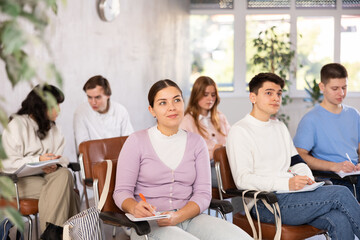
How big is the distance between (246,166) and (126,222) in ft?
2.93

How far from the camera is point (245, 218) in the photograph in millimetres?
2914

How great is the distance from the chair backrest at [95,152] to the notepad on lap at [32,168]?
0.88 feet

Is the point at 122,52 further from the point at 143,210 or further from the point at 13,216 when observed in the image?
the point at 13,216

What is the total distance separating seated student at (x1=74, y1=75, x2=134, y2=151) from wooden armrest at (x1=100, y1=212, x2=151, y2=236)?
221 cm

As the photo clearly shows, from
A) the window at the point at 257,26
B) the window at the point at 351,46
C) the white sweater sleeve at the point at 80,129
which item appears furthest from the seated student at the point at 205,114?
the window at the point at 351,46

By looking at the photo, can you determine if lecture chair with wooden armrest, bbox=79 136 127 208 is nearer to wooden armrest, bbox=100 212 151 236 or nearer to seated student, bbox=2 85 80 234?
seated student, bbox=2 85 80 234

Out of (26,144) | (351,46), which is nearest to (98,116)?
(26,144)

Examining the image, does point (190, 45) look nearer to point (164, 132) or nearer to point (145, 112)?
point (145, 112)

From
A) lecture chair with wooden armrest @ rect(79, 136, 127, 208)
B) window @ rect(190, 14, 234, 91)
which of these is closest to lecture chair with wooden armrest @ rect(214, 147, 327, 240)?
lecture chair with wooden armrest @ rect(79, 136, 127, 208)

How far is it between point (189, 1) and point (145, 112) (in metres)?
2.87

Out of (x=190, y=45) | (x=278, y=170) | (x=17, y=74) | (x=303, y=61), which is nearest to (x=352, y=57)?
(x=303, y=61)

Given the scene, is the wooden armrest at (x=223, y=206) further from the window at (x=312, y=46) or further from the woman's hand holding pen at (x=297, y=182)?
the window at (x=312, y=46)

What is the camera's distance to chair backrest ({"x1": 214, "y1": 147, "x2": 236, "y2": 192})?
3.04 m

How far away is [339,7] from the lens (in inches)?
359
